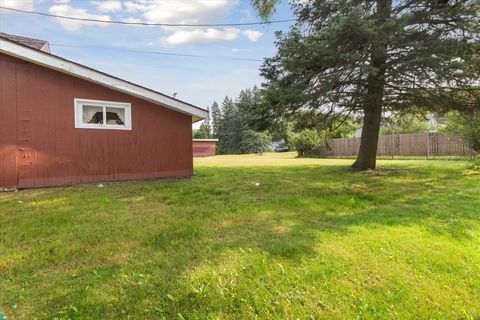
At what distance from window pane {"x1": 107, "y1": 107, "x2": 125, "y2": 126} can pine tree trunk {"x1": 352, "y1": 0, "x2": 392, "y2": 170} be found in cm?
603

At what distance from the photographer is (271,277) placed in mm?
2961

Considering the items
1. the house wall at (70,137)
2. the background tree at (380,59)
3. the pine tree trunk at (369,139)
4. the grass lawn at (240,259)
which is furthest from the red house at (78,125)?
the pine tree trunk at (369,139)

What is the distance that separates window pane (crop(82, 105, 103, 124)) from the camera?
8164mm

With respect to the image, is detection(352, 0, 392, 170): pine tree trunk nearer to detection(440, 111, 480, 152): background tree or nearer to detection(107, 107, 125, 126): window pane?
detection(440, 111, 480, 152): background tree

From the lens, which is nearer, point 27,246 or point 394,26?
point 27,246

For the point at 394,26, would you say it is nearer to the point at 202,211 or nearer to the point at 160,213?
the point at 202,211

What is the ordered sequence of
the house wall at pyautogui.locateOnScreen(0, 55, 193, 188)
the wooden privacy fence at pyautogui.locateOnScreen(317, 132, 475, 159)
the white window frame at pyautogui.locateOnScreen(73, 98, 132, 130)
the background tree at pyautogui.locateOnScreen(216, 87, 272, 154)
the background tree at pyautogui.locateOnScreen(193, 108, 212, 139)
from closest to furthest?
the house wall at pyautogui.locateOnScreen(0, 55, 193, 188) < the white window frame at pyautogui.locateOnScreen(73, 98, 132, 130) < the wooden privacy fence at pyautogui.locateOnScreen(317, 132, 475, 159) < the background tree at pyautogui.locateOnScreen(216, 87, 272, 154) < the background tree at pyautogui.locateOnScreen(193, 108, 212, 139)

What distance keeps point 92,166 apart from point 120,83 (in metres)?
2.13

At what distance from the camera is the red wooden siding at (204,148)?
38.2 m

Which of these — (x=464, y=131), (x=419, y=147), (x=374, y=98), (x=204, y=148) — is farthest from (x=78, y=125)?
(x=204, y=148)

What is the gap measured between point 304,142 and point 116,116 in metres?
20.4

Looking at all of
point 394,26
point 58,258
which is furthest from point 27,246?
point 394,26

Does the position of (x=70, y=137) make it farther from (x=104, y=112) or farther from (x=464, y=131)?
(x=464, y=131)

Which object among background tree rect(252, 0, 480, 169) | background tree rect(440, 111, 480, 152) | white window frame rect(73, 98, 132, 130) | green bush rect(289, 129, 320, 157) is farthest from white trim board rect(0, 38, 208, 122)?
green bush rect(289, 129, 320, 157)
